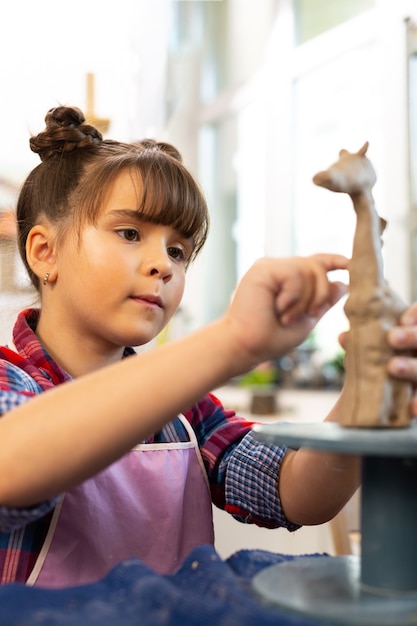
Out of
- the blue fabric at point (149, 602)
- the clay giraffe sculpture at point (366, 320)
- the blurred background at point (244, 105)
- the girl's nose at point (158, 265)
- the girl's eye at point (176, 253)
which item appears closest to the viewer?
the blue fabric at point (149, 602)

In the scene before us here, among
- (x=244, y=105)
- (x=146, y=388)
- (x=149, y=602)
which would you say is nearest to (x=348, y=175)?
(x=146, y=388)

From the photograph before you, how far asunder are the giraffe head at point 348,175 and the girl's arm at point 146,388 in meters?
0.07

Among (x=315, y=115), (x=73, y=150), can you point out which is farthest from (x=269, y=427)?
(x=315, y=115)

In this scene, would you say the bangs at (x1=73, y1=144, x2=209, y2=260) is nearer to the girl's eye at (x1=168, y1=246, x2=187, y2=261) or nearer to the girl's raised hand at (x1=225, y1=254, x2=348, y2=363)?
the girl's eye at (x1=168, y1=246, x2=187, y2=261)

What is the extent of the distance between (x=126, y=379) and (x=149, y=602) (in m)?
0.19

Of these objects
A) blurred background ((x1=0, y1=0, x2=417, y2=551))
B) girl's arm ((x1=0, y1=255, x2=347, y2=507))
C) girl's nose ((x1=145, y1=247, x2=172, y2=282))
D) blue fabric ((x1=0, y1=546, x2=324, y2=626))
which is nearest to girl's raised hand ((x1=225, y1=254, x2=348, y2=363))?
girl's arm ((x1=0, y1=255, x2=347, y2=507))

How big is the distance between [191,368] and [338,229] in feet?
9.94

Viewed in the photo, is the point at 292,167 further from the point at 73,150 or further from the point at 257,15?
the point at 73,150

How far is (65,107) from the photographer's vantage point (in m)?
1.15

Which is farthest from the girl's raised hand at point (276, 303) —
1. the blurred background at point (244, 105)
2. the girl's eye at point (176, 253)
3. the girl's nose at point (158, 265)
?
the blurred background at point (244, 105)

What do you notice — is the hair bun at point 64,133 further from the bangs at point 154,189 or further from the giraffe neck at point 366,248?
the giraffe neck at point 366,248

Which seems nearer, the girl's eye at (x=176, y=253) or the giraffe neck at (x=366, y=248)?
the giraffe neck at (x=366, y=248)

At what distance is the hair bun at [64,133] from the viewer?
3.74 ft

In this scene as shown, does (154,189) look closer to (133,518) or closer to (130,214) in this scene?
(130,214)
